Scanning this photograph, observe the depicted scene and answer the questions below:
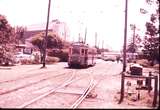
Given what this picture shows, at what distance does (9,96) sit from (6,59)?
23190mm

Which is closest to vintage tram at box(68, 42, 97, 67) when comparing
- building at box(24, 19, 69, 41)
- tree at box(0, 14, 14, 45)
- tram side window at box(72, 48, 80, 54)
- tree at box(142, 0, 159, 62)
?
Result: tram side window at box(72, 48, 80, 54)

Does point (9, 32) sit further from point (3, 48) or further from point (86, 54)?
point (86, 54)

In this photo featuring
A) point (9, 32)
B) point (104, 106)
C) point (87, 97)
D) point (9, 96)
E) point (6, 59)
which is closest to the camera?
point (104, 106)

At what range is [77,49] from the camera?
36312 millimetres

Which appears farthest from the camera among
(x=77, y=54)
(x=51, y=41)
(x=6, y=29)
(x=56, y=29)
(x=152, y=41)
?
(x=56, y=29)

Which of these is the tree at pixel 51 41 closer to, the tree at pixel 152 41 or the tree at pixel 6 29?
the tree at pixel 6 29

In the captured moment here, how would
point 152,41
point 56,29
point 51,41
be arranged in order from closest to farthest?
point 152,41 < point 51,41 < point 56,29

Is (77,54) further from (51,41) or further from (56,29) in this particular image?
(56,29)

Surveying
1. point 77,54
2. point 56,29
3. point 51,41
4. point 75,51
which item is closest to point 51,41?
point 51,41

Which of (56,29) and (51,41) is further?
(56,29)

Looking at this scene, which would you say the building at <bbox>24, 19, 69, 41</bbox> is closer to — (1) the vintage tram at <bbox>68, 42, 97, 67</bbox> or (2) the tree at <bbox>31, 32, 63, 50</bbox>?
(2) the tree at <bbox>31, 32, 63, 50</bbox>

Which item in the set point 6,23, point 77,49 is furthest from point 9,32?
point 77,49

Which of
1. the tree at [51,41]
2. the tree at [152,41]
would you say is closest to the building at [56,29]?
the tree at [51,41]

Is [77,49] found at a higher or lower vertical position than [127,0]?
lower
